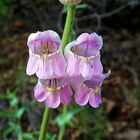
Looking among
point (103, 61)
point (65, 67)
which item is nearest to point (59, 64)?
point (65, 67)

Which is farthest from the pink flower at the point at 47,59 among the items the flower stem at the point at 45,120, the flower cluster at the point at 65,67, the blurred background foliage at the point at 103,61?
the blurred background foliage at the point at 103,61

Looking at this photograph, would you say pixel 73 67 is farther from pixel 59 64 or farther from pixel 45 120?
pixel 45 120

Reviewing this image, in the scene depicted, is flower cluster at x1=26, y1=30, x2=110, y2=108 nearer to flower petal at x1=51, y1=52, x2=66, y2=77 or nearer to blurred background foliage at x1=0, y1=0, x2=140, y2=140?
flower petal at x1=51, y1=52, x2=66, y2=77

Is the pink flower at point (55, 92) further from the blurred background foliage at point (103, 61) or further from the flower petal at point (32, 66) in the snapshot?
the blurred background foliage at point (103, 61)

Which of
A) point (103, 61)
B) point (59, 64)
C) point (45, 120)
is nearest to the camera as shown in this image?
point (59, 64)

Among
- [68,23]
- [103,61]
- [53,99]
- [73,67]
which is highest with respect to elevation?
[68,23]

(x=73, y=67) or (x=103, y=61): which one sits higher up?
(x=73, y=67)

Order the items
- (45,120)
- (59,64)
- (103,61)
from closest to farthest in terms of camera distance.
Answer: (59,64)
(45,120)
(103,61)

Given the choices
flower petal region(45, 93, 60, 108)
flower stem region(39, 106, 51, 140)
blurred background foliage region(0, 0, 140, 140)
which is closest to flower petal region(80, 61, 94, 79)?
flower petal region(45, 93, 60, 108)
